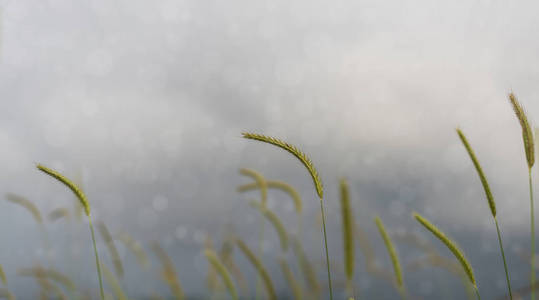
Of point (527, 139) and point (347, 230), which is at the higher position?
point (527, 139)

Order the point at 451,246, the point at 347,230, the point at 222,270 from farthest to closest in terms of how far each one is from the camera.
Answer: the point at 222,270 < the point at 451,246 < the point at 347,230

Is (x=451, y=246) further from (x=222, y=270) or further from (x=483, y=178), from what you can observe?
(x=222, y=270)

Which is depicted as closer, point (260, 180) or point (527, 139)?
point (527, 139)

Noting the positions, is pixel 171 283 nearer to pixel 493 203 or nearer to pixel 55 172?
pixel 55 172

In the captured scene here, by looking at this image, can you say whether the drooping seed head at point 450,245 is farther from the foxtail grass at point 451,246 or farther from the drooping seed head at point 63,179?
the drooping seed head at point 63,179

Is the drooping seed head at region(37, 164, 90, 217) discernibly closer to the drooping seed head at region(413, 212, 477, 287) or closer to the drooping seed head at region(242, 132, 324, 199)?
the drooping seed head at region(242, 132, 324, 199)

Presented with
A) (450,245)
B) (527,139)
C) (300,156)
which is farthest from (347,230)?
(527,139)

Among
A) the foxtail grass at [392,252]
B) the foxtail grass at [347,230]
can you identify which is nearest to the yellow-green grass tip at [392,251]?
the foxtail grass at [392,252]

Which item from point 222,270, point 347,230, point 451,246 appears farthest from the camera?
point 222,270

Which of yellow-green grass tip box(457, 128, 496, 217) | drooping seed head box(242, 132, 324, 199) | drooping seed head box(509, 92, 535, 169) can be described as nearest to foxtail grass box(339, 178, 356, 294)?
drooping seed head box(242, 132, 324, 199)

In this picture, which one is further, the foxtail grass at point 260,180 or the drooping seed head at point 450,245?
the foxtail grass at point 260,180
